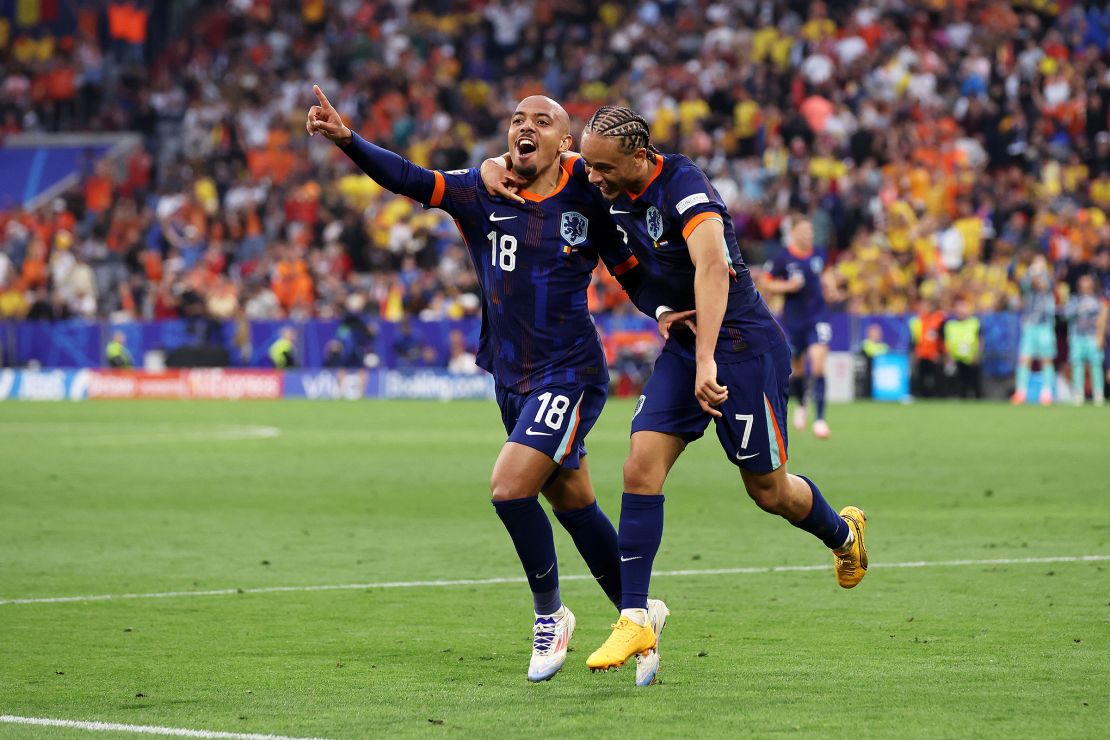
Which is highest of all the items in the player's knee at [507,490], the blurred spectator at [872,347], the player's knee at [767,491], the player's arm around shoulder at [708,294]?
the player's arm around shoulder at [708,294]

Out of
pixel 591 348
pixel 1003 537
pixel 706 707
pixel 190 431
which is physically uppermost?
pixel 591 348

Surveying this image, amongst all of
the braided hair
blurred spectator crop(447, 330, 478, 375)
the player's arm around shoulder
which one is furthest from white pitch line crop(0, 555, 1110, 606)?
blurred spectator crop(447, 330, 478, 375)

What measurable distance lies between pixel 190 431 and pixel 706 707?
58.7ft

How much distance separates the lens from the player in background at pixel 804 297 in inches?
782

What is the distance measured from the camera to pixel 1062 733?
5422 mm

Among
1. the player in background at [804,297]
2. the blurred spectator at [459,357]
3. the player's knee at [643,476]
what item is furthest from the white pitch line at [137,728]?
the blurred spectator at [459,357]

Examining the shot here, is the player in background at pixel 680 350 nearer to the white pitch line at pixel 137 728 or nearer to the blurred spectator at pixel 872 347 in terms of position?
the white pitch line at pixel 137 728

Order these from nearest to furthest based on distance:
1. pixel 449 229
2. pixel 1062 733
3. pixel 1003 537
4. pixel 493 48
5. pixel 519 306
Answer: pixel 1062 733 < pixel 519 306 < pixel 1003 537 < pixel 449 229 < pixel 493 48

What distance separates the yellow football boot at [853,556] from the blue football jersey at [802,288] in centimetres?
1219

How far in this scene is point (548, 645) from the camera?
265 inches

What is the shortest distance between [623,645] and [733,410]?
3.50ft

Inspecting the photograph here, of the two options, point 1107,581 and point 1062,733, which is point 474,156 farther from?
point 1062,733

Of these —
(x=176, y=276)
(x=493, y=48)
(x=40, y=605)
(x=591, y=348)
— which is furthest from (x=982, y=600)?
(x=493, y=48)

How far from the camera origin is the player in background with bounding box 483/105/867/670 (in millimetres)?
6617
